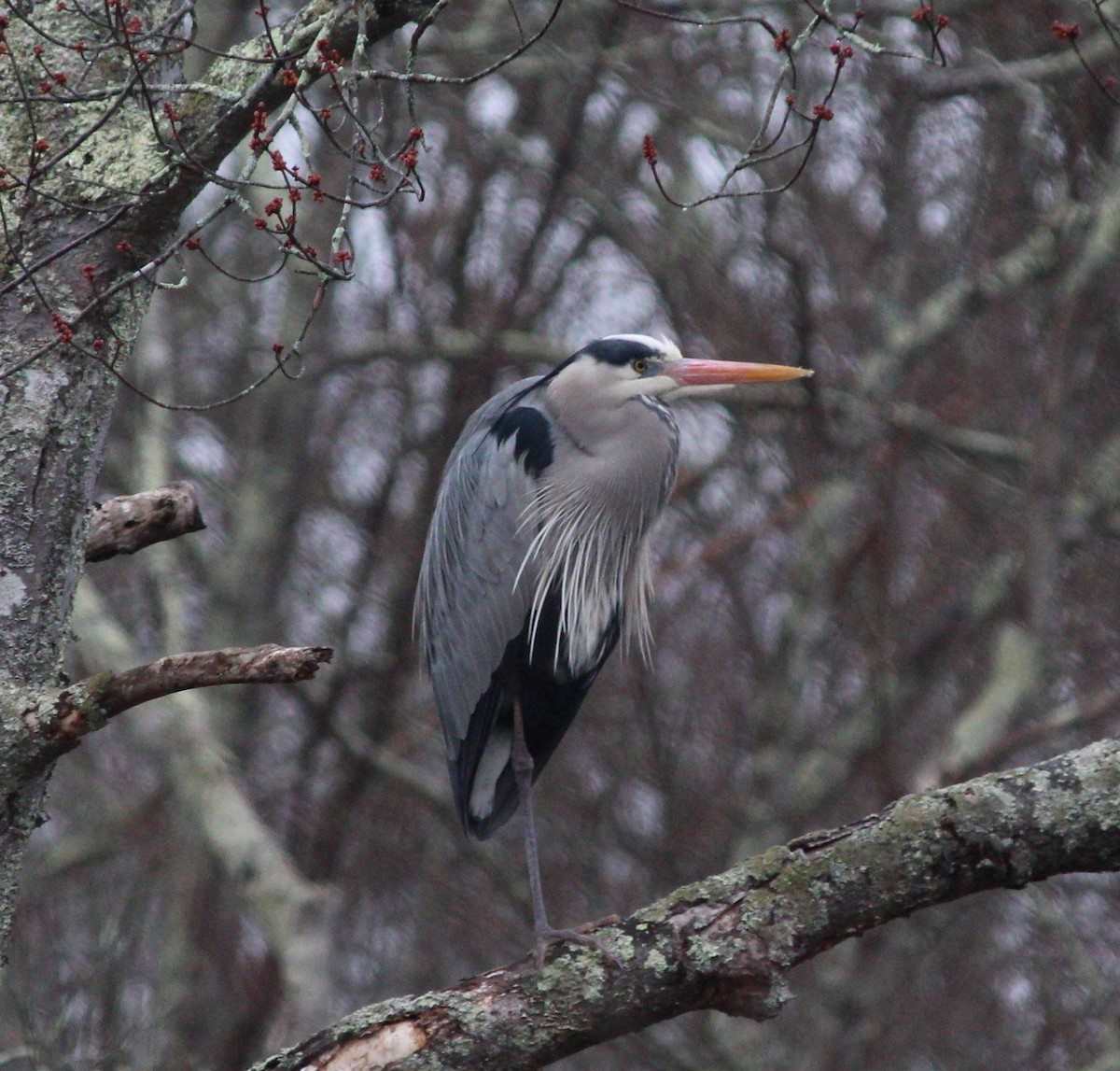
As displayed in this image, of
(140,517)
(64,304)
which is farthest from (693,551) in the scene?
(64,304)

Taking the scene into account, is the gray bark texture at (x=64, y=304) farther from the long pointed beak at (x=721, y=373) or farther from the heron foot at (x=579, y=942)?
the long pointed beak at (x=721, y=373)

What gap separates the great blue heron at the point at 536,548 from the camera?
4270 millimetres

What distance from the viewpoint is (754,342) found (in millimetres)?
7691

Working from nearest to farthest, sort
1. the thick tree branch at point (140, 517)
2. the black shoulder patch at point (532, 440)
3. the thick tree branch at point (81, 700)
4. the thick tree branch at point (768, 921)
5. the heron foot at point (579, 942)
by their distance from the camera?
the thick tree branch at point (81, 700)
the thick tree branch at point (768, 921)
the heron foot at point (579, 942)
the thick tree branch at point (140, 517)
the black shoulder patch at point (532, 440)

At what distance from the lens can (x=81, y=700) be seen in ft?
9.02

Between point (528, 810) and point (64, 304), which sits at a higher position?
point (64, 304)

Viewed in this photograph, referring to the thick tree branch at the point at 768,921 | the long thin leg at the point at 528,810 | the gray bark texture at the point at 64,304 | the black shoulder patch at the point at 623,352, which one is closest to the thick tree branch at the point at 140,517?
the gray bark texture at the point at 64,304

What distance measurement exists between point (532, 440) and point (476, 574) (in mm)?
415

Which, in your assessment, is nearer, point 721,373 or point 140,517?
point 140,517

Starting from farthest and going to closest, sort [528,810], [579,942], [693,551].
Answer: [693,551], [528,810], [579,942]

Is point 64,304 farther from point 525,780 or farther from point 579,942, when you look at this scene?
point 525,780

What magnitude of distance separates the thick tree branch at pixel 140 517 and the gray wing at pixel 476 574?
1.25 m

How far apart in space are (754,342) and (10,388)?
205 inches

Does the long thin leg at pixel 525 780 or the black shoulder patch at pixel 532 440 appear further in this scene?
the black shoulder patch at pixel 532 440
